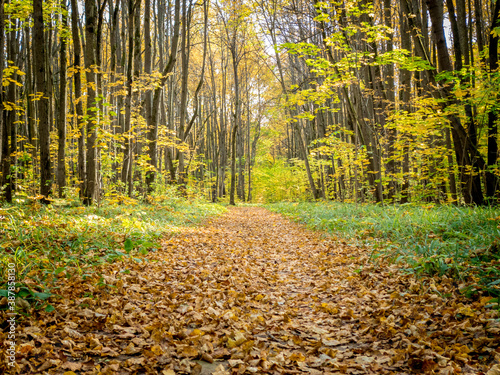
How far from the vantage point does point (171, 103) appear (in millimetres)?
19828

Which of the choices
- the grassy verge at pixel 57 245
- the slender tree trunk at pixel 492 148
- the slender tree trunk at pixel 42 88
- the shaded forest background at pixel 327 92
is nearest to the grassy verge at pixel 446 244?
the slender tree trunk at pixel 492 148

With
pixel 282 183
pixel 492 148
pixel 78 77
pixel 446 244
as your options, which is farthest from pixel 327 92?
pixel 282 183

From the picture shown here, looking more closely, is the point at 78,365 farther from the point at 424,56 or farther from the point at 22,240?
the point at 424,56

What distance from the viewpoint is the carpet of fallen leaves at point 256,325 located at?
82.8 inches

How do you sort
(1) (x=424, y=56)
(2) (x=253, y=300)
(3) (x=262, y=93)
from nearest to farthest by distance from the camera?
(2) (x=253, y=300), (1) (x=424, y=56), (3) (x=262, y=93)

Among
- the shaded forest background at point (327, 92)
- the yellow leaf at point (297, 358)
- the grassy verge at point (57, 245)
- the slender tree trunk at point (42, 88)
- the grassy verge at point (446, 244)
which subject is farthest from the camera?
the shaded forest background at point (327, 92)

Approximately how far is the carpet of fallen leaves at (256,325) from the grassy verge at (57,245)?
22cm

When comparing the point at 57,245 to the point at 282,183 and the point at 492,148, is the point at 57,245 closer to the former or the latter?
the point at 492,148

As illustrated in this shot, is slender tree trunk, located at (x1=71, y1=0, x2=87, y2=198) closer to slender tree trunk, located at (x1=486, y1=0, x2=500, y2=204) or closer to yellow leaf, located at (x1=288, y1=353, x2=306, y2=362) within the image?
yellow leaf, located at (x1=288, y1=353, x2=306, y2=362)

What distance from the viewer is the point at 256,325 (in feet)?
9.64

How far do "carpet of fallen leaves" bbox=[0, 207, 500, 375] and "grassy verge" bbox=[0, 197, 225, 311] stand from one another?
225 mm

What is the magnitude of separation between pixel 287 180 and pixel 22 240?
21.0 meters

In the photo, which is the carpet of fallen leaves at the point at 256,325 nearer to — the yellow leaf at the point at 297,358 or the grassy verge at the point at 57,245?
the yellow leaf at the point at 297,358

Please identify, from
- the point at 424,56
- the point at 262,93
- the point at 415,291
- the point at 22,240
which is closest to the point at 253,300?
the point at 415,291
